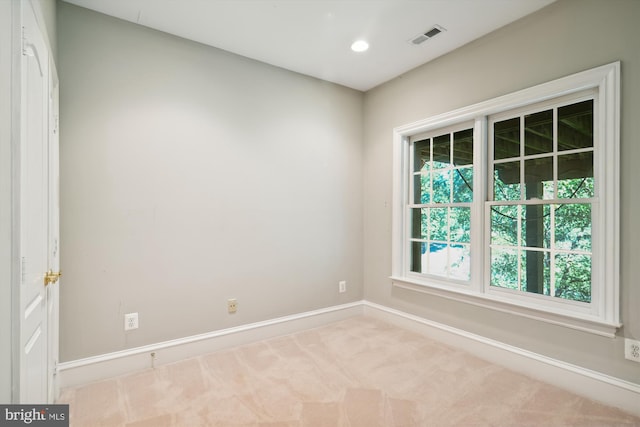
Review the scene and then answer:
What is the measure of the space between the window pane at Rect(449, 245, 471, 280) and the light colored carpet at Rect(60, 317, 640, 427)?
2.23ft

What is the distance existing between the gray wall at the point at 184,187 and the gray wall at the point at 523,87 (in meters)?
0.49

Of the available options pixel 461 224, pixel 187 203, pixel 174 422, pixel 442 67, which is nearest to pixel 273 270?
pixel 187 203

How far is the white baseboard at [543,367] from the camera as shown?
6.49 ft

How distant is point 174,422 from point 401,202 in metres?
2.72

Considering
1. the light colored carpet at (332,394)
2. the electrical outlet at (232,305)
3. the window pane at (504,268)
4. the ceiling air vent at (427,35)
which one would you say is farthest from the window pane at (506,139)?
the electrical outlet at (232,305)

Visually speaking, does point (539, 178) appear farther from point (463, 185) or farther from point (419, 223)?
point (419, 223)

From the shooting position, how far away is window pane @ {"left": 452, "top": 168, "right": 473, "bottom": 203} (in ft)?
9.66

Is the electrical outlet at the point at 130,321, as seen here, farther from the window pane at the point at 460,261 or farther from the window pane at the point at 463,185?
the window pane at the point at 463,185

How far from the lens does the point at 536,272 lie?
8.16ft

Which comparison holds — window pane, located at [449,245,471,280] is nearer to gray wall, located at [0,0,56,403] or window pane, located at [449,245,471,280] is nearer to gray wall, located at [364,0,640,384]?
gray wall, located at [364,0,640,384]

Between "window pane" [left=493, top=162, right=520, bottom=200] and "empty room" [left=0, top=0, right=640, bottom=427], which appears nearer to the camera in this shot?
"empty room" [left=0, top=0, right=640, bottom=427]

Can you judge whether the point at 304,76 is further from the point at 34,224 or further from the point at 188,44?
the point at 34,224

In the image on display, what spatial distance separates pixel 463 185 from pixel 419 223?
0.63m
